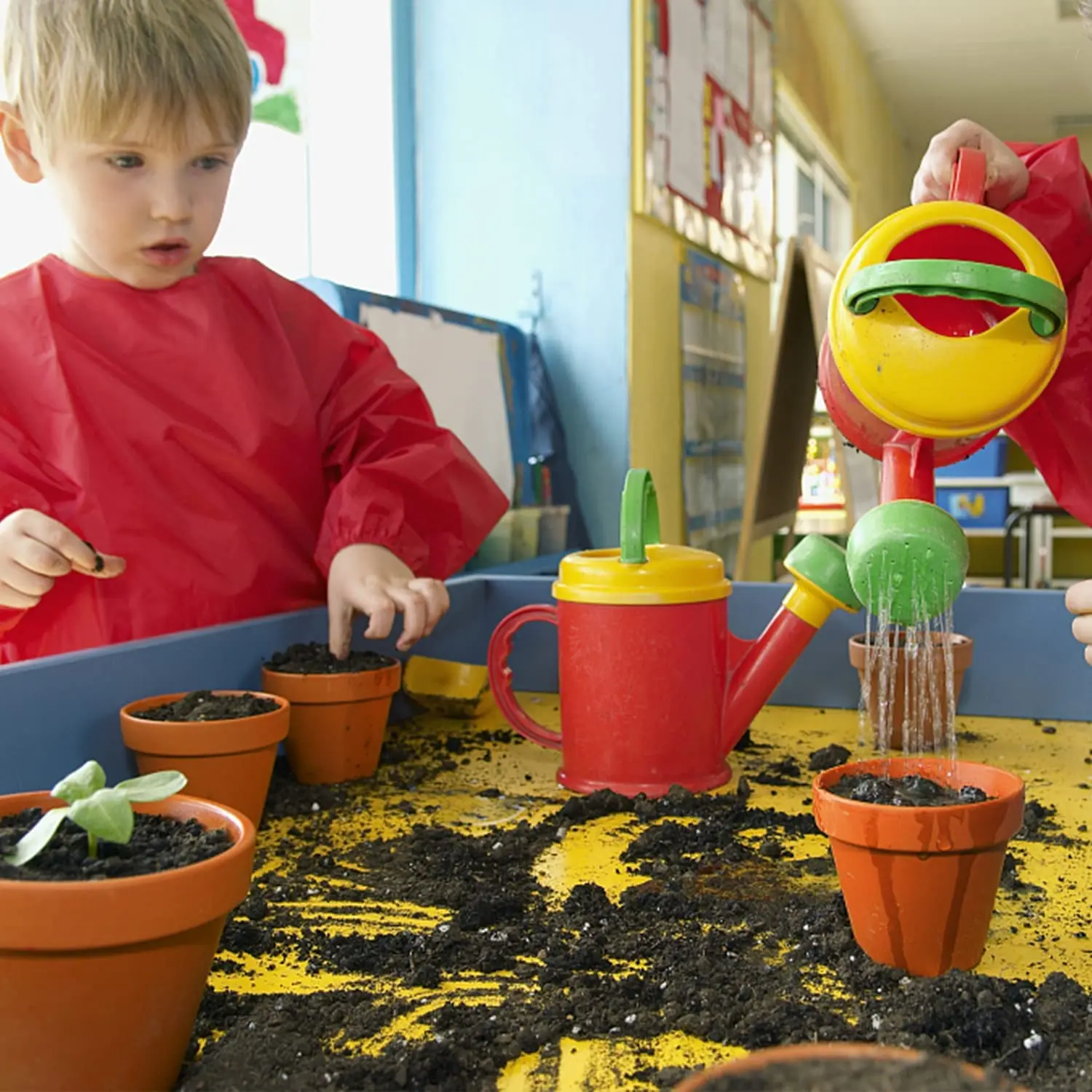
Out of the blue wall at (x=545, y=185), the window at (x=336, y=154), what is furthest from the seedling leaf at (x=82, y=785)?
the blue wall at (x=545, y=185)

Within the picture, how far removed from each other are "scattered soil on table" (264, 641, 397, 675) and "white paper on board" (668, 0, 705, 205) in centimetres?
171

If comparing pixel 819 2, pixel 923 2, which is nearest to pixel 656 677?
pixel 819 2

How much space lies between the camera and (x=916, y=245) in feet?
1.91

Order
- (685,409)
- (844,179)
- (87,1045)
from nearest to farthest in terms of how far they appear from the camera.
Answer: (87,1045) → (685,409) → (844,179)

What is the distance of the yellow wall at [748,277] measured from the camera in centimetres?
218

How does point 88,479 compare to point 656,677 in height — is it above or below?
above

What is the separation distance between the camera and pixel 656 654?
0.75m

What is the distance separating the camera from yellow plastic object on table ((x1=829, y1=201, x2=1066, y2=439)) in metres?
0.52

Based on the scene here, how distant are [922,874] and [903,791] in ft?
0.17

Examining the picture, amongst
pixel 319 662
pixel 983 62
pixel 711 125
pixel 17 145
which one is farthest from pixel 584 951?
pixel 983 62

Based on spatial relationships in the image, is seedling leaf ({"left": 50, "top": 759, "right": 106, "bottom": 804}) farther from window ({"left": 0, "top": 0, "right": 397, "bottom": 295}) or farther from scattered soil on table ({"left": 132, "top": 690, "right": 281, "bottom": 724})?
window ({"left": 0, "top": 0, "right": 397, "bottom": 295})

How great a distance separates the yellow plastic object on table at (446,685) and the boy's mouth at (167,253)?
0.37 metres

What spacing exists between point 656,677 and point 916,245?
31 centimetres

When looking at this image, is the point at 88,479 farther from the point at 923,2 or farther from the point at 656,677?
the point at 923,2
